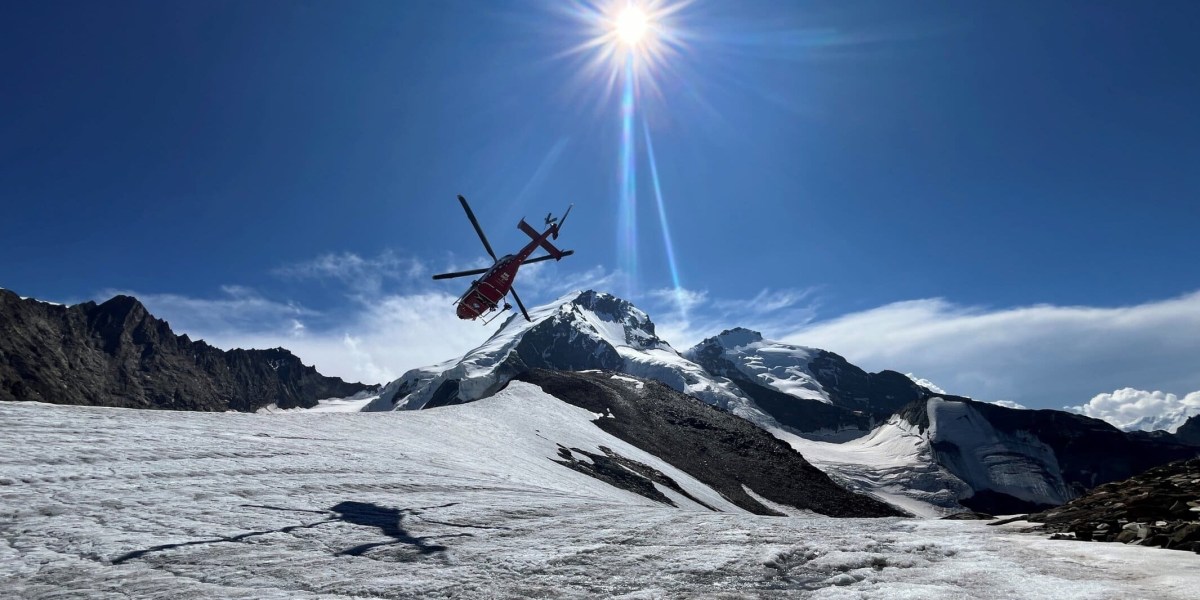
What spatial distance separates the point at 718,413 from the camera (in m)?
89.2

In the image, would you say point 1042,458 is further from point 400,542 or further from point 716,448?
point 400,542

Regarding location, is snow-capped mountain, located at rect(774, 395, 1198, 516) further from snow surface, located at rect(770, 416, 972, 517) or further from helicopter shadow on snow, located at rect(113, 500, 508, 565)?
helicopter shadow on snow, located at rect(113, 500, 508, 565)

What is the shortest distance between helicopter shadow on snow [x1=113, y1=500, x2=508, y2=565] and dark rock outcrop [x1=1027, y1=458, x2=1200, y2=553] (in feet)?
30.4

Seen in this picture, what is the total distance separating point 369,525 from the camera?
34.7 feet

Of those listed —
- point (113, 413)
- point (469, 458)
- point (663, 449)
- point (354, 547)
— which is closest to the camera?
point (354, 547)

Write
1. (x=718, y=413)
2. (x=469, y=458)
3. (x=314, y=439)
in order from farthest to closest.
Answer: (x=718, y=413), (x=469, y=458), (x=314, y=439)

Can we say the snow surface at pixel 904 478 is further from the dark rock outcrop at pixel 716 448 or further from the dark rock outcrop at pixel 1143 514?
the dark rock outcrop at pixel 1143 514

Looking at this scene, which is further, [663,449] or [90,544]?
[663,449]

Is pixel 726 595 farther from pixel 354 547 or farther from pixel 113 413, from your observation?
pixel 113 413

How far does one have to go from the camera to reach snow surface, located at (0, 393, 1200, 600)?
6.89 metres

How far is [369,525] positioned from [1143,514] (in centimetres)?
1193

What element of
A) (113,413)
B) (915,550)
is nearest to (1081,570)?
(915,550)

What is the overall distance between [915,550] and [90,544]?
11774 mm

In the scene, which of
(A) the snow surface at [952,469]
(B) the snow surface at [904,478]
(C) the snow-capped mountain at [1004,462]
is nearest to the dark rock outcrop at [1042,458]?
(C) the snow-capped mountain at [1004,462]
